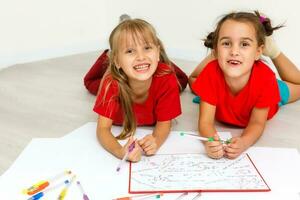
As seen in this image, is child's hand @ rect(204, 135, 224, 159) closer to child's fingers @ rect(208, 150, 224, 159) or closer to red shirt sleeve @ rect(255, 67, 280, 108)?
child's fingers @ rect(208, 150, 224, 159)

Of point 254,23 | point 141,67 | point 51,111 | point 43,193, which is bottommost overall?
point 51,111

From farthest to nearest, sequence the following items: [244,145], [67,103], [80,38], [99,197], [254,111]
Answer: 1. [80,38]
2. [67,103]
3. [254,111]
4. [244,145]
5. [99,197]

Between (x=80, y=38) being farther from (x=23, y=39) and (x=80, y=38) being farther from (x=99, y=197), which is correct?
(x=99, y=197)

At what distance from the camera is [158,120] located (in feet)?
3.53

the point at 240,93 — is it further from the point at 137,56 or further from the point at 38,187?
the point at 38,187

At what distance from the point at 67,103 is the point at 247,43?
0.73 meters

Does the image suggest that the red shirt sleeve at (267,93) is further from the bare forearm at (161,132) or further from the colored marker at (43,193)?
the colored marker at (43,193)

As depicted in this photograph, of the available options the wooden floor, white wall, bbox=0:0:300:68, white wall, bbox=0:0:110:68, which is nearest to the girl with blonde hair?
the wooden floor

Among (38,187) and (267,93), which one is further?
(267,93)

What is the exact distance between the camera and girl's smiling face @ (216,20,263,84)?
0.99 meters

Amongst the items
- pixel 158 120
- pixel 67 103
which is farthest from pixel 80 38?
pixel 158 120

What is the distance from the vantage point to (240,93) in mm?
1072

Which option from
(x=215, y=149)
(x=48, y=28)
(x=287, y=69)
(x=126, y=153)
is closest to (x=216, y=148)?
(x=215, y=149)

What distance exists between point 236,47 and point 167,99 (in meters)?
0.24
